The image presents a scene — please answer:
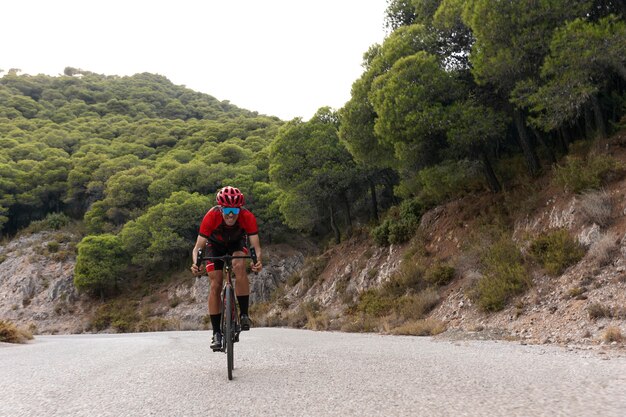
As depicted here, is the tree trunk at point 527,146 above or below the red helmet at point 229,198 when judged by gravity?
above

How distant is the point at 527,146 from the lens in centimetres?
1467

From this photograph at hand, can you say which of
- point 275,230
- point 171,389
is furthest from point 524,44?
point 275,230

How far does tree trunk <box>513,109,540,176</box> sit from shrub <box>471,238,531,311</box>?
11.8 feet

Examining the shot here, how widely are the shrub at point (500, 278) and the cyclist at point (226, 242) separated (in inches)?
301

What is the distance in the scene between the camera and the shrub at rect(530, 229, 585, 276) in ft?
33.5

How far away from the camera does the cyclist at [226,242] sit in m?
5.18

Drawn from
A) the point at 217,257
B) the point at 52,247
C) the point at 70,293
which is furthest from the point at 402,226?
the point at 52,247

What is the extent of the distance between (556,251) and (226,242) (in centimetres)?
872

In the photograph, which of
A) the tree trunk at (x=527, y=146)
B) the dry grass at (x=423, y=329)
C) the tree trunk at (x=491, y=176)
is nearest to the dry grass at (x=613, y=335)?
the dry grass at (x=423, y=329)

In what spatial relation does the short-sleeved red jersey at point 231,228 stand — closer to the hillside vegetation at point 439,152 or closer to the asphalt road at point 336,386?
the asphalt road at point 336,386

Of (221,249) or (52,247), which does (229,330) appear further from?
(52,247)

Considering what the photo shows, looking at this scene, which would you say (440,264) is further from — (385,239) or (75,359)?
(75,359)

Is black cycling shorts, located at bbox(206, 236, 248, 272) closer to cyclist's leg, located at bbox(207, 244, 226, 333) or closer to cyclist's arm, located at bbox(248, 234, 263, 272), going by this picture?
cyclist's leg, located at bbox(207, 244, 226, 333)

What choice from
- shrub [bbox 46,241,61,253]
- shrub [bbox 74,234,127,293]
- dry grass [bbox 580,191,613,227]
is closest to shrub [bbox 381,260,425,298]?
dry grass [bbox 580,191,613,227]
